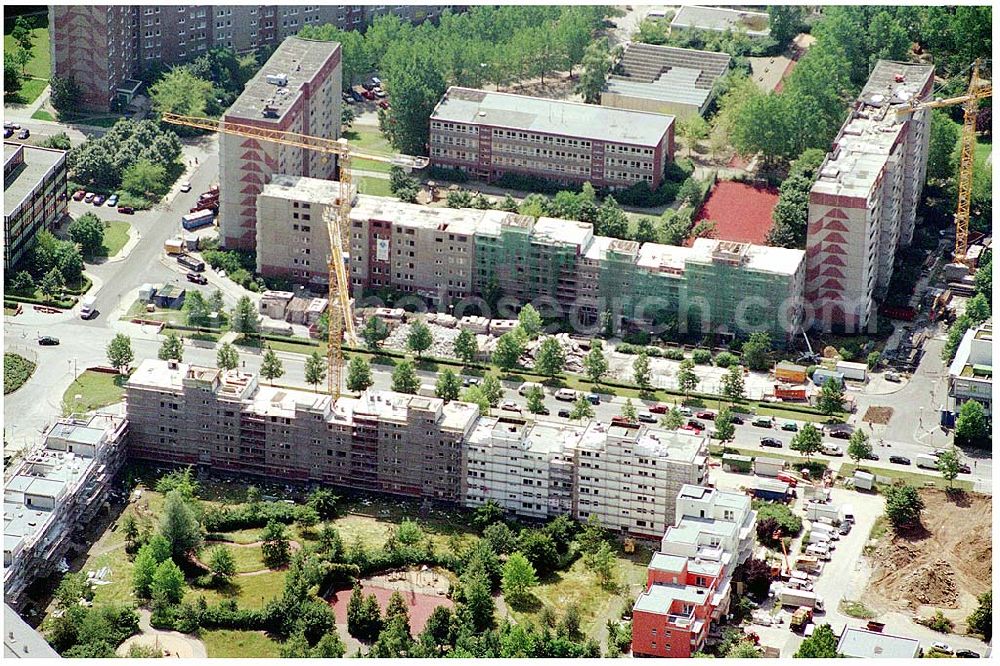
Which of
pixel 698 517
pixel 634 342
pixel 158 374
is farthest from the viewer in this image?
pixel 634 342

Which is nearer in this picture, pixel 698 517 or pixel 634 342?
pixel 698 517

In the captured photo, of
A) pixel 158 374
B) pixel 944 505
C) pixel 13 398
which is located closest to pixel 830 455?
pixel 944 505

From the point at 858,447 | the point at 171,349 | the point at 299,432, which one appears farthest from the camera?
the point at 171,349

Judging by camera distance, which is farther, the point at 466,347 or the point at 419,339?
the point at 419,339

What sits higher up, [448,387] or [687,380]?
[687,380]

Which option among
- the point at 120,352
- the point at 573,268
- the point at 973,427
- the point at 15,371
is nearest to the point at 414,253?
the point at 573,268

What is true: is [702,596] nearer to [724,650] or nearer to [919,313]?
[724,650]

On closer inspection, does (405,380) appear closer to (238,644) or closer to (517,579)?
(517,579)
